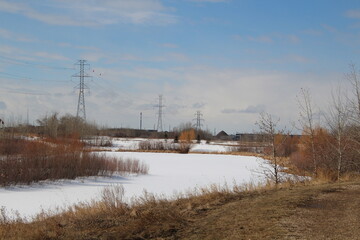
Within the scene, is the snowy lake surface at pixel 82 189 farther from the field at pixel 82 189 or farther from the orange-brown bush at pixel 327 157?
the orange-brown bush at pixel 327 157

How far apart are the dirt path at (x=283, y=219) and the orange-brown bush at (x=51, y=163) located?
19.4 meters

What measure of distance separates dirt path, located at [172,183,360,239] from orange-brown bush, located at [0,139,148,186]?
1943cm

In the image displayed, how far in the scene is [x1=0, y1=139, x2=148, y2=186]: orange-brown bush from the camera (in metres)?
25.2

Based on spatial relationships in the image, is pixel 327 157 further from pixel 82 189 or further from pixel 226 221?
pixel 226 221

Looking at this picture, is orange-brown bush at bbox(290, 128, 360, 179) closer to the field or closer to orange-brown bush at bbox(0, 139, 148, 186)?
the field

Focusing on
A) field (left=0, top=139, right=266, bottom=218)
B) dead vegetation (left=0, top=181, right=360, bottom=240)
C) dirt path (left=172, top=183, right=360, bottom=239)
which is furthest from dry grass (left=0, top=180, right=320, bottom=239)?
field (left=0, top=139, right=266, bottom=218)

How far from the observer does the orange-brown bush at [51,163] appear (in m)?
25.2

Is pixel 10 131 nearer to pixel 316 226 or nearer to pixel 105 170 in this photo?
pixel 105 170

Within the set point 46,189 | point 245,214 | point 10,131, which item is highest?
point 10,131

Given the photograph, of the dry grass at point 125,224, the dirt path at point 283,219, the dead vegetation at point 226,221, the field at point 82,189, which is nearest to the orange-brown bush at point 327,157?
the field at point 82,189

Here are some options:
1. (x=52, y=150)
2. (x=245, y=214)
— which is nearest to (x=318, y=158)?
(x=245, y=214)

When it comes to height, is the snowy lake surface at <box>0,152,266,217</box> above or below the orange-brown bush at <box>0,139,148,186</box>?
below

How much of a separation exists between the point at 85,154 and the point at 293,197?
24443 mm

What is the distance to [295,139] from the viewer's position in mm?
41500
